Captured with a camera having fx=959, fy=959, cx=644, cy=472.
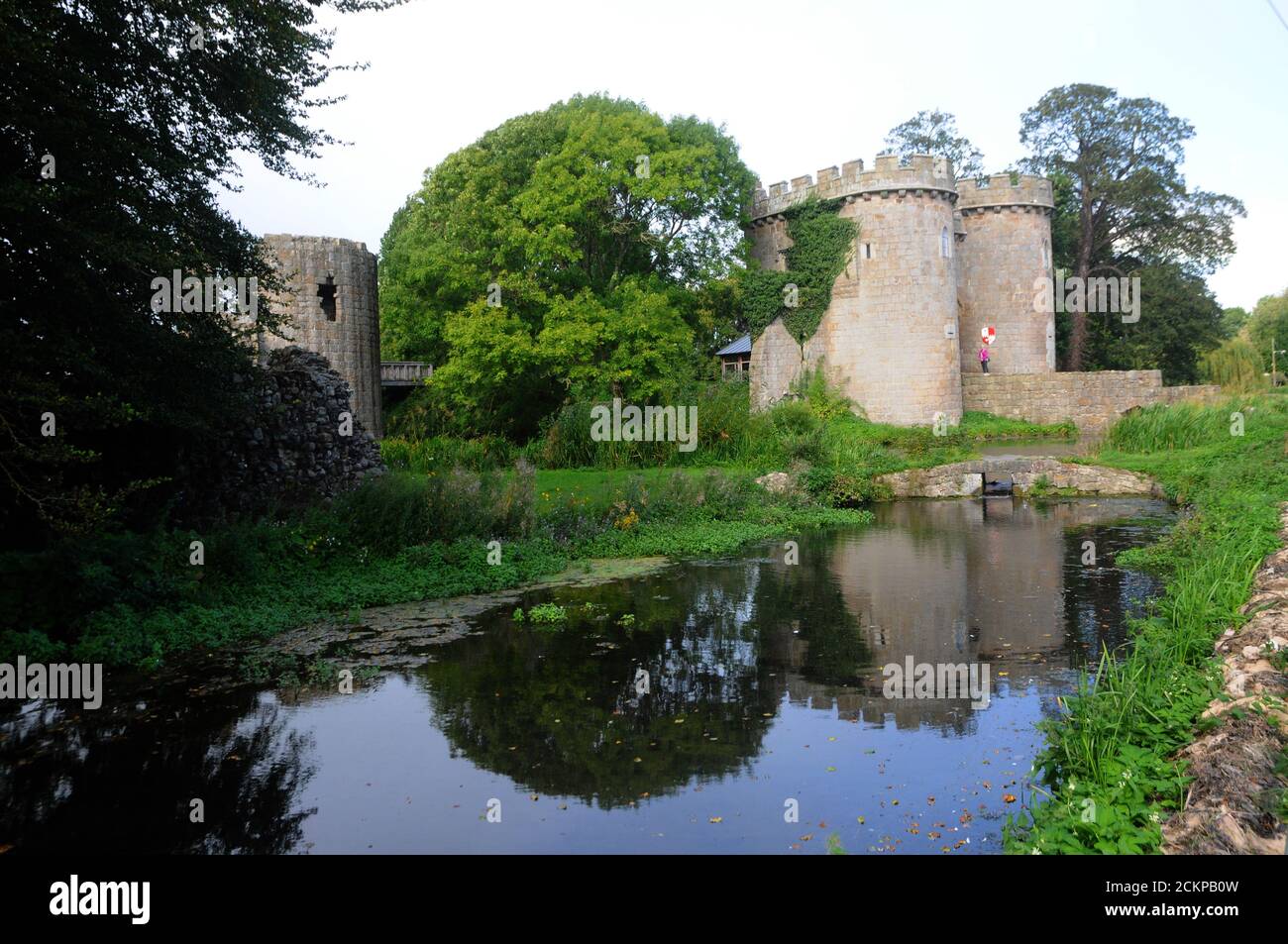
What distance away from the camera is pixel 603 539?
14273 mm

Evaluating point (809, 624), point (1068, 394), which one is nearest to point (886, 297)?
point (1068, 394)

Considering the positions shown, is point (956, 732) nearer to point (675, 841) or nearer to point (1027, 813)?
point (1027, 813)

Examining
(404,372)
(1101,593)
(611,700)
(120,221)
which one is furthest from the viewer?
(404,372)

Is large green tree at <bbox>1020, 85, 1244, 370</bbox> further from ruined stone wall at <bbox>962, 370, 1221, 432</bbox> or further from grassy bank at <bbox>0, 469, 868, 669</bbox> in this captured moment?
grassy bank at <bbox>0, 469, 868, 669</bbox>

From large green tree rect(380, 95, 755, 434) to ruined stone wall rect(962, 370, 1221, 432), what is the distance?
31.6ft

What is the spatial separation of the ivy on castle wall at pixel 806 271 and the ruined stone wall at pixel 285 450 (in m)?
18.7

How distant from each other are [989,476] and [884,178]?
1168 cm

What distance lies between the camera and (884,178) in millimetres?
28812

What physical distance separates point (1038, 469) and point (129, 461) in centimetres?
1754

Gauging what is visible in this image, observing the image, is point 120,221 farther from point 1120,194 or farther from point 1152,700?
point 1120,194

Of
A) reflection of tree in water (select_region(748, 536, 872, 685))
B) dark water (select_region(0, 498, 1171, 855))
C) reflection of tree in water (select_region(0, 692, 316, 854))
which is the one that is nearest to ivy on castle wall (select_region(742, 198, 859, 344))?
reflection of tree in water (select_region(748, 536, 872, 685))

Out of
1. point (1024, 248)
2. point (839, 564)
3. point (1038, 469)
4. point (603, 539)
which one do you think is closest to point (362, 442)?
point (603, 539)

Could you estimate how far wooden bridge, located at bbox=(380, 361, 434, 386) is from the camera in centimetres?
3183

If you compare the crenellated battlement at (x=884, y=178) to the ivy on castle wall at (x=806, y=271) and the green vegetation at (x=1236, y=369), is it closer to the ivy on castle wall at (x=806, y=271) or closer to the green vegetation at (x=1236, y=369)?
the ivy on castle wall at (x=806, y=271)
